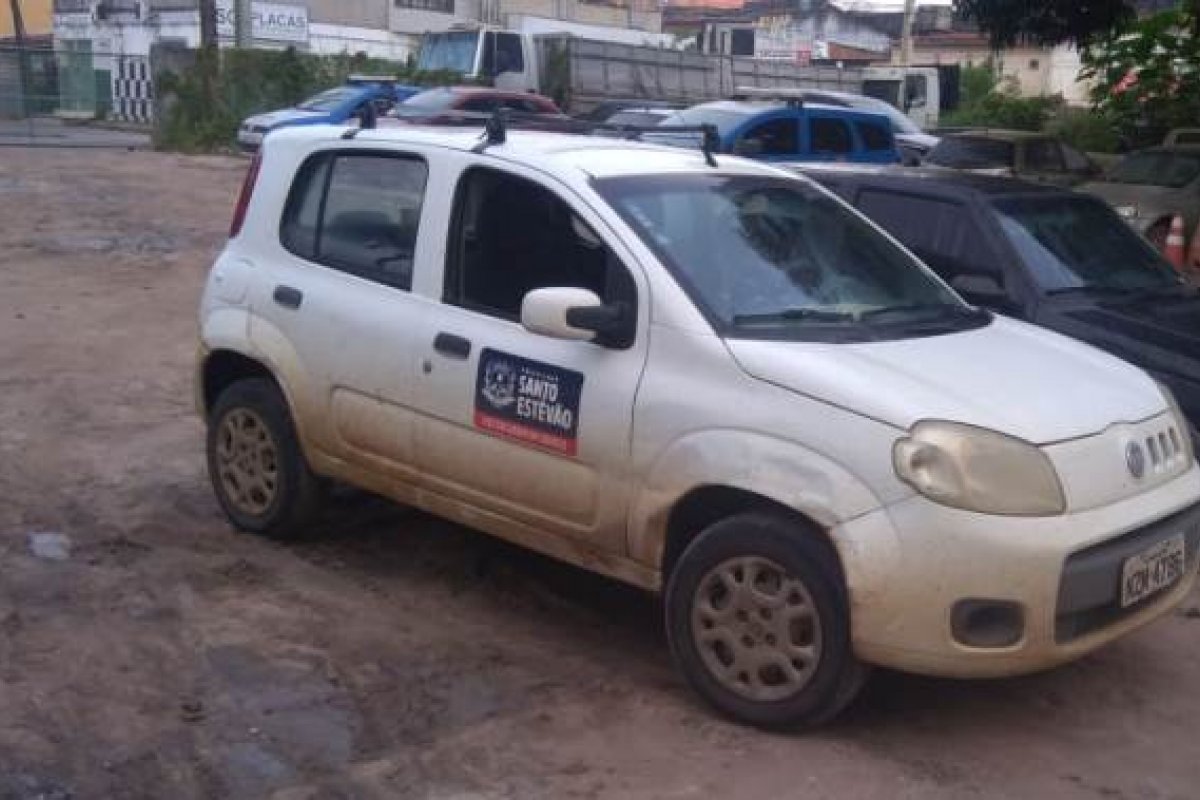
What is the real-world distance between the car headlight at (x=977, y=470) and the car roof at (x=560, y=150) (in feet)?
5.10

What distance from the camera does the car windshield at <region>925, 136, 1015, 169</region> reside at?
55.2 feet

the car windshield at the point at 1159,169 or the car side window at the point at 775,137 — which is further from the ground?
the car side window at the point at 775,137

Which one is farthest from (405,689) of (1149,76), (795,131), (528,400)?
(1149,76)

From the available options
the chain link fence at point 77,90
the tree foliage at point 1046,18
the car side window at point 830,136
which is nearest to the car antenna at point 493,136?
the tree foliage at point 1046,18

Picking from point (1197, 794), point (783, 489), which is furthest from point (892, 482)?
point (1197, 794)

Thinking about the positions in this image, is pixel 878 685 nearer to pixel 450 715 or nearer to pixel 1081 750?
pixel 1081 750

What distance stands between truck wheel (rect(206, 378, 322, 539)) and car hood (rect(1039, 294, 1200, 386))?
3.47 metres

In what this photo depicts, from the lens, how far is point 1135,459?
459cm

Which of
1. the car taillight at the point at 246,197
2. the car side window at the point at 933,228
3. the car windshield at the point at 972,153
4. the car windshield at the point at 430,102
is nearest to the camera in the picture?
the car taillight at the point at 246,197

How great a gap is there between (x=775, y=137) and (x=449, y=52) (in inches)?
611

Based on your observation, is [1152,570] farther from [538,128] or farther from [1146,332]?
[538,128]

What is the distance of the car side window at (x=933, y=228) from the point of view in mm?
7539

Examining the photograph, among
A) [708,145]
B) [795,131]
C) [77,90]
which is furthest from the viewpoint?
[77,90]

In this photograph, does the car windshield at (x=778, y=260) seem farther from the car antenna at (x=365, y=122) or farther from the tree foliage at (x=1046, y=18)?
the tree foliage at (x=1046, y=18)
